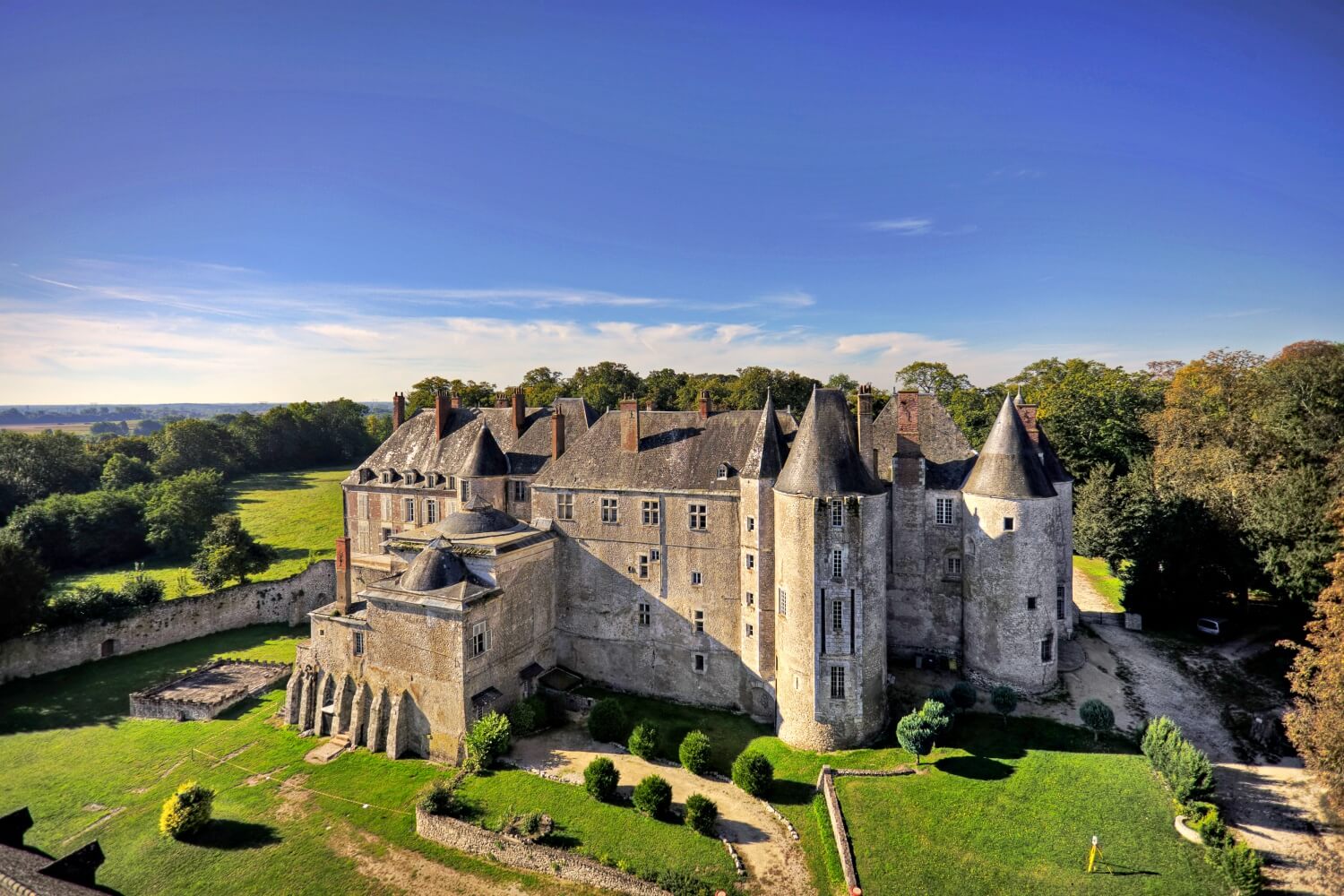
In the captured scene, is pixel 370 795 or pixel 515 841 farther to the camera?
pixel 370 795

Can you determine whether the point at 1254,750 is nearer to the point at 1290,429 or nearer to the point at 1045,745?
the point at 1045,745

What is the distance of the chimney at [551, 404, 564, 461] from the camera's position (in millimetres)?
37188

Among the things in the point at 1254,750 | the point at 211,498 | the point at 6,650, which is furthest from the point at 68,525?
the point at 1254,750

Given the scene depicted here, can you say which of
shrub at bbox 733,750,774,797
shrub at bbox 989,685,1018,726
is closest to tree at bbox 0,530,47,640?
shrub at bbox 733,750,774,797

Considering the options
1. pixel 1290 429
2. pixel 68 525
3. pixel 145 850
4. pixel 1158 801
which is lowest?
pixel 145 850

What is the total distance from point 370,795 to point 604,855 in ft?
36.9

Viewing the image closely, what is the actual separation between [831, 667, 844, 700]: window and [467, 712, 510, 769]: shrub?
47.4ft

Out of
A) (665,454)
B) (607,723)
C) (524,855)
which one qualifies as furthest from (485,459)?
(524,855)

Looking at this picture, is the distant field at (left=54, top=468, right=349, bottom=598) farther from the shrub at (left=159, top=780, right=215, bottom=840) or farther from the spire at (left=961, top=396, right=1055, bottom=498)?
the spire at (left=961, top=396, right=1055, bottom=498)

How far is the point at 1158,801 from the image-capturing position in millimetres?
22422

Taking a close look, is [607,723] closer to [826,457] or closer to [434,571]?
[434,571]

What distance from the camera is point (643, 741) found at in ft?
88.7

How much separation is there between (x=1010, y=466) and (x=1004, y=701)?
10776mm

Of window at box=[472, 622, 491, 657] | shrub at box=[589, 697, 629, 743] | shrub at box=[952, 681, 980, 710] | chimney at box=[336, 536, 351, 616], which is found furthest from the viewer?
chimney at box=[336, 536, 351, 616]
